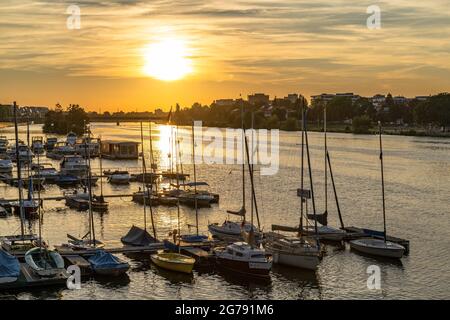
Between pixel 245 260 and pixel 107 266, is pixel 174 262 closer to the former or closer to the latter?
pixel 107 266

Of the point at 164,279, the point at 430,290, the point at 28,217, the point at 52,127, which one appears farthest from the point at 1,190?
the point at 52,127

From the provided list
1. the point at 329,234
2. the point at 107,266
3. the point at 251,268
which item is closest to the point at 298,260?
the point at 251,268

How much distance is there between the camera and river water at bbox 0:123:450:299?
18641mm

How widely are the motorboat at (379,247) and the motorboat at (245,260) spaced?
4622 mm

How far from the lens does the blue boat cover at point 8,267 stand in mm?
17891

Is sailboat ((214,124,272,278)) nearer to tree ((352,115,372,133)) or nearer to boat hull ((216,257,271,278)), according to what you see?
boat hull ((216,257,271,278))

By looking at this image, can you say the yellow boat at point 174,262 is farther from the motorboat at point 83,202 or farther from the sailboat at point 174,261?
the motorboat at point 83,202

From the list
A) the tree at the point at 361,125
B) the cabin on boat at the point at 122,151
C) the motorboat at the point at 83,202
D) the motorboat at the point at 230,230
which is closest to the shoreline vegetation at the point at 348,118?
the tree at the point at 361,125

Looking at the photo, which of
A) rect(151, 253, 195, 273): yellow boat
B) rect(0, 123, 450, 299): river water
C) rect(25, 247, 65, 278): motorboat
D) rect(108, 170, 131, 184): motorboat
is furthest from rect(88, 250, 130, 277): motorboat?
rect(108, 170, 131, 184): motorboat

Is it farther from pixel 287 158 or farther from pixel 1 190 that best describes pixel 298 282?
pixel 287 158

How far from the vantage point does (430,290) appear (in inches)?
755

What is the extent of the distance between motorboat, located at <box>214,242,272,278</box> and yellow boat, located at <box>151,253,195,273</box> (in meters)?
1.11

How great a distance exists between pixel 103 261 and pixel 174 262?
225cm
